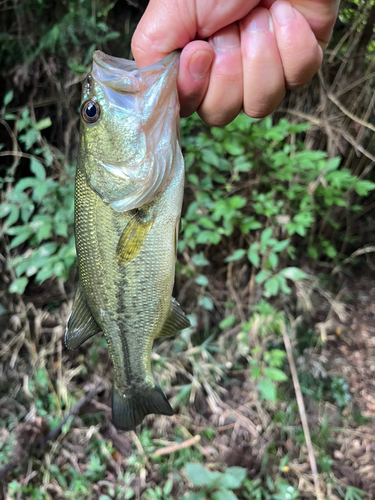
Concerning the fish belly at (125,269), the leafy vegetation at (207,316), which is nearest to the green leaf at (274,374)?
the leafy vegetation at (207,316)

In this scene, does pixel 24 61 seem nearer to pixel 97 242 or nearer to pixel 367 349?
pixel 97 242

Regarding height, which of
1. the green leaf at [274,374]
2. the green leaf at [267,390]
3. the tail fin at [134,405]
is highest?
the tail fin at [134,405]

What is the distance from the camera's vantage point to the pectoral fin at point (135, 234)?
106 cm

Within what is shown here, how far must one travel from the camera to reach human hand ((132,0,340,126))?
98cm

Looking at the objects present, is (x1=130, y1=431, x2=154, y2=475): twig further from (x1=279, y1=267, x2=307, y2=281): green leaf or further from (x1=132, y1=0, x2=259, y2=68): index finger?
(x1=132, y1=0, x2=259, y2=68): index finger

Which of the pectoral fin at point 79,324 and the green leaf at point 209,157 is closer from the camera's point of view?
the pectoral fin at point 79,324

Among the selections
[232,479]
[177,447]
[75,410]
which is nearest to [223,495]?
[232,479]

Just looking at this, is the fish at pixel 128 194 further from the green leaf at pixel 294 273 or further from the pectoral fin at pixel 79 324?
the green leaf at pixel 294 273

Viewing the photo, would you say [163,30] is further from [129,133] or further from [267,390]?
[267,390]

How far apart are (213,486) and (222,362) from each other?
3.07 feet

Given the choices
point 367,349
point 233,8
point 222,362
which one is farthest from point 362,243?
point 233,8

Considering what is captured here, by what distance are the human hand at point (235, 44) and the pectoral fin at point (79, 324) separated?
0.84 m

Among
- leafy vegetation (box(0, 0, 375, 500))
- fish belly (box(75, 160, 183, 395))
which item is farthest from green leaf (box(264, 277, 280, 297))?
fish belly (box(75, 160, 183, 395))

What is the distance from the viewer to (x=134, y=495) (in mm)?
1941
